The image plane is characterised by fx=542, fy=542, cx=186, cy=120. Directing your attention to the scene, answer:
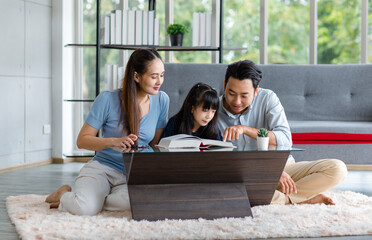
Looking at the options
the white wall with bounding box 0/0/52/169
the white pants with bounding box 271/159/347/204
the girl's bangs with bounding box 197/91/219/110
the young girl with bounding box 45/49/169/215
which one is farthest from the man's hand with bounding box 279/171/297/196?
the white wall with bounding box 0/0/52/169

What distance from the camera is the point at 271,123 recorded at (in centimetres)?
271

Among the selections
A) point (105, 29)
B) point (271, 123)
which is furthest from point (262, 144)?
point (105, 29)

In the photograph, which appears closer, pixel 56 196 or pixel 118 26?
pixel 56 196

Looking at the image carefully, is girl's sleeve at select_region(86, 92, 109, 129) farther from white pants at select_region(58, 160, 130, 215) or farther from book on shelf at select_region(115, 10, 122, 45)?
book on shelf at select_region(115, 10, 122, 45)

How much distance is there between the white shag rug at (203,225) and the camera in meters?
2.03

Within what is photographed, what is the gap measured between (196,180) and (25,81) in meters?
2.76

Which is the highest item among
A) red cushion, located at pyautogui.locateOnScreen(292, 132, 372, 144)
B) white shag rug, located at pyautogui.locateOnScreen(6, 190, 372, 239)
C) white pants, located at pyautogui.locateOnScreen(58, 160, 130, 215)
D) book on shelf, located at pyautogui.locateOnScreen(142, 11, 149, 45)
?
book on shelf, located at pyautogui.locateOnScreen(142, 11, 149, 45)

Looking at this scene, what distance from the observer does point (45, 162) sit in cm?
492

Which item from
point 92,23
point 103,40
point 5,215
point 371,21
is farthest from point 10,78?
point 371,21

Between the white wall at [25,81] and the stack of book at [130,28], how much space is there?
0.65 m

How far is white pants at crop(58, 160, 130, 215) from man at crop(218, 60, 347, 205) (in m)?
0.59

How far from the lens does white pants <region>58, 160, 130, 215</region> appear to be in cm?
243

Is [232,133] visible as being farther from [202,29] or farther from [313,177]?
[202,29]

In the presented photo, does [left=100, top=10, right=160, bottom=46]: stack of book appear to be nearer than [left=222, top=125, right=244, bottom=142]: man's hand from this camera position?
No
